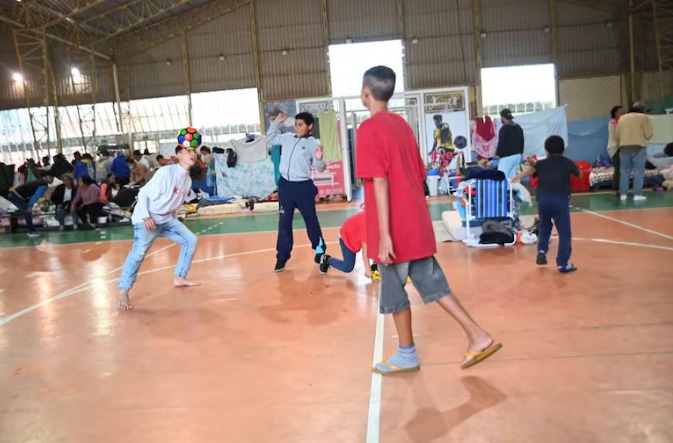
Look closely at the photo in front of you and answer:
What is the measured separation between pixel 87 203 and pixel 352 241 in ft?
30.7

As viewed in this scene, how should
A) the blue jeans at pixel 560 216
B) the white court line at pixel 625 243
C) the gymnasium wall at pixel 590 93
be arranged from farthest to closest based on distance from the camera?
the gymnasium wall at pixel 590 93 → the white court line at pixel 625 243 → the blue jeans at pixel 560 216

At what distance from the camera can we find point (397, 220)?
3.17 m

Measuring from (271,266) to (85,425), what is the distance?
4.20 m

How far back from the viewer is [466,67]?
24.8 meters

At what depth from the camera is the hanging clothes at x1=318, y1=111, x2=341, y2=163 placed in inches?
621

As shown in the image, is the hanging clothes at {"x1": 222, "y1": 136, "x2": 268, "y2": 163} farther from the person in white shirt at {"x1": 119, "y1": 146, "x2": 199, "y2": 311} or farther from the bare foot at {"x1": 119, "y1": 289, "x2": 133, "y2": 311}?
the bare foot at {"x1": 119, "y1": 289, "x2": 133, "y2": 311}

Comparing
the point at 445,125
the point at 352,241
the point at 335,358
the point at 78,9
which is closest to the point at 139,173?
the point at 445,125

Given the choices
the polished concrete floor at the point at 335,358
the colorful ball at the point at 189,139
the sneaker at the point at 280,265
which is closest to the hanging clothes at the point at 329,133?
the sneaker at the point at 280,265

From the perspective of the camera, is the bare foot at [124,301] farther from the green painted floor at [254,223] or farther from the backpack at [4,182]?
the backpack at [4,182]

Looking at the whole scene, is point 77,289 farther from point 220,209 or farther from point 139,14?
point 139,14

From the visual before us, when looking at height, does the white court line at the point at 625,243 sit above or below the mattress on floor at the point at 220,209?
below

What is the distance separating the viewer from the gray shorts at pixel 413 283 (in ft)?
10.8

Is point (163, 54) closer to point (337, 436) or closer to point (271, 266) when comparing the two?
point (271, 266)

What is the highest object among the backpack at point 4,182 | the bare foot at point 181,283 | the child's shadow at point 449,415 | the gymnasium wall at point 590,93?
the gymnasium wall at point 590,93
